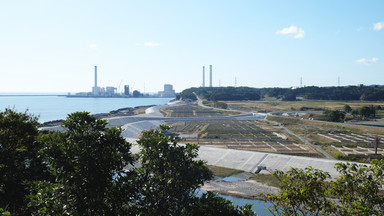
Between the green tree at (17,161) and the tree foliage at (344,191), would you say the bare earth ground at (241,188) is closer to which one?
the green tree at (17,161)

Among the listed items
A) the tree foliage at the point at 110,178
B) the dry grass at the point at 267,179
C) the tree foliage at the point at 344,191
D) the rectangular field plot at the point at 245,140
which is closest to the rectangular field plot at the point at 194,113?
the rectangular field plot at the point at 245,140

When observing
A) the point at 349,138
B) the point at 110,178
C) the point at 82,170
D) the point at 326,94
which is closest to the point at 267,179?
the point at 110,178

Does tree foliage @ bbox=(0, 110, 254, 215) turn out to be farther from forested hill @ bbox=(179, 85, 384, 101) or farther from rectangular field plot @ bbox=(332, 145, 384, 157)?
forested hill @ bbox=(179, 85, 384, 101)

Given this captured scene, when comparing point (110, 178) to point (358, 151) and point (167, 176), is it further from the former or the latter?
point (358, 151)

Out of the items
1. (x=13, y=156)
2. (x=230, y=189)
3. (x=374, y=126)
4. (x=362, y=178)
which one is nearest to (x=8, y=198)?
(x=13, y=156)

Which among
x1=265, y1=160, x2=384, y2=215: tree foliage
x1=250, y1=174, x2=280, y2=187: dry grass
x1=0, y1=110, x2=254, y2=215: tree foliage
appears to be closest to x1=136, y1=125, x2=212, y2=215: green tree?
x1=0, y1=110, x2=254, y2=215: tree foliage

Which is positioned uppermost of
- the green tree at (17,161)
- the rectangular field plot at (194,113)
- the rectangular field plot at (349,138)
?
the green tree at (17,161)
